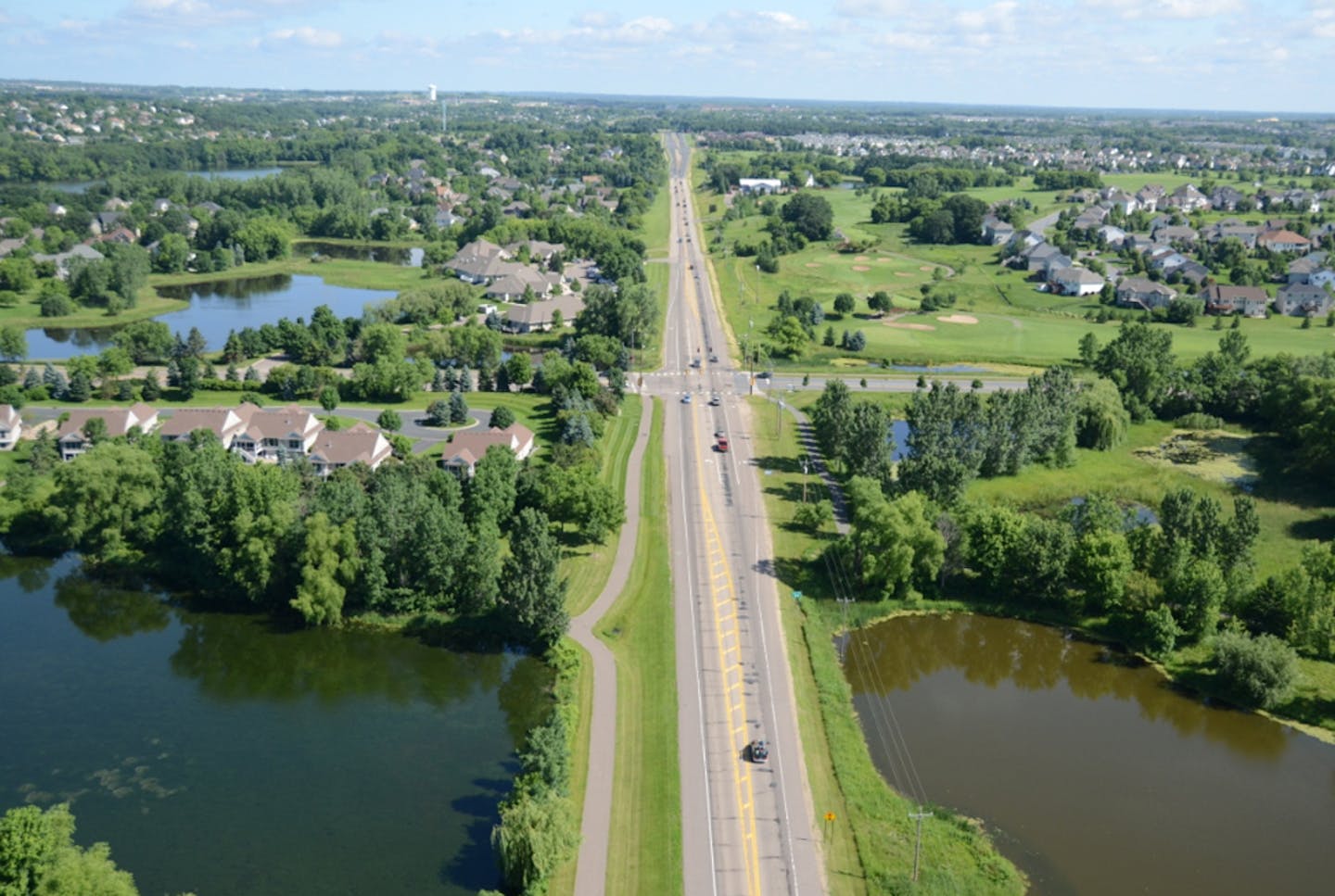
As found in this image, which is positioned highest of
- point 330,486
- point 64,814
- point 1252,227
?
point 1252,227

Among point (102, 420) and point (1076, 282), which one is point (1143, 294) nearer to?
point (1076, 282)

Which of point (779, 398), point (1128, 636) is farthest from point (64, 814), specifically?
point (779, 398)

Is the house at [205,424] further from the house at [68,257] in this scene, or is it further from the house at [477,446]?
the house at [68,257]

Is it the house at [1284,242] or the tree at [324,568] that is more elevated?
the house at [1284,242]

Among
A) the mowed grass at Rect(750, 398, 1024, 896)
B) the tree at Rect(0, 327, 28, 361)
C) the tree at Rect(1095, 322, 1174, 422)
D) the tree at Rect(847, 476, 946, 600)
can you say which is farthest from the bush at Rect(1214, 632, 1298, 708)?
the tree at Rect(0, 327, 28, 361)

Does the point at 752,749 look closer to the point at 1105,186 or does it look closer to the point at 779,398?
the point at 779,398

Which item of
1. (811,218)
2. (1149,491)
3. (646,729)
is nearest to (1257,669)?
(1149,491)

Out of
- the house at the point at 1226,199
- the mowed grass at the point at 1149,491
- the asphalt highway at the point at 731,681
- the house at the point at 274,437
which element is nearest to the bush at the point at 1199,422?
the mowed grass at the point at 1149,491
